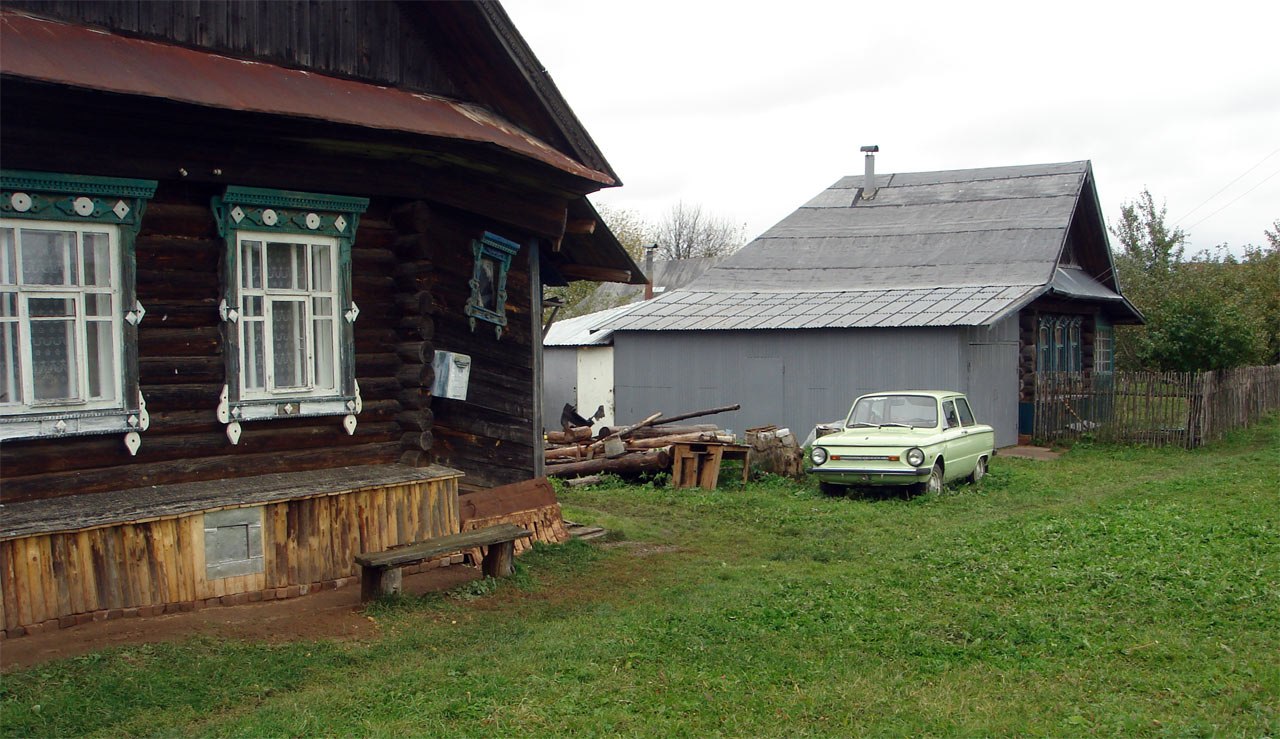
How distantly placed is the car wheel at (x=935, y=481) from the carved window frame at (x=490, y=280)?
7.42 metres

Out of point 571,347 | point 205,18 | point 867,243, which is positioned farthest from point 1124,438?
point 205,18

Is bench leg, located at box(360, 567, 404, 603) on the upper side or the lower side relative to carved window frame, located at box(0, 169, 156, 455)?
lower

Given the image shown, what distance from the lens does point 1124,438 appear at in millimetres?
22375

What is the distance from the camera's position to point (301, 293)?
9047mm

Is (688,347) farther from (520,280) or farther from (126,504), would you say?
(126,504)

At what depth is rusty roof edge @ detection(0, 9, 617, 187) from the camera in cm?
719

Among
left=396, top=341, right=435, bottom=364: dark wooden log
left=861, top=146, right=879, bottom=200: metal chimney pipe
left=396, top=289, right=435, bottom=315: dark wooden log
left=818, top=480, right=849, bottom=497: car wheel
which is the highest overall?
left=861, top=146, right=879, bottom=200: metal chimney pipe

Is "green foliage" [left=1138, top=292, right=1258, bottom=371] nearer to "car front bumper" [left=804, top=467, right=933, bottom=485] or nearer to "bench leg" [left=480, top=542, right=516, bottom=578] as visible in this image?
"car front bumper" [left=804, top=467, right=933, bottom=485]

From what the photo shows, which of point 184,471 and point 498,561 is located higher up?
point 184,471

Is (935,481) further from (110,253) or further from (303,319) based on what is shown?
(110,253)

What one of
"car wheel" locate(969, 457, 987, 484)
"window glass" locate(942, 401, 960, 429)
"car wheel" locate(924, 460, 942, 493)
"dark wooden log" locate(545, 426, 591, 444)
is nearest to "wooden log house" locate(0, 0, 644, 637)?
"car wheel" locate(924, 460, 942, 493)

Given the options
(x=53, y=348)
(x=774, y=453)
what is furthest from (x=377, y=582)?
(x=774, y=453)

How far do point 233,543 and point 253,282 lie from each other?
6.99 ft

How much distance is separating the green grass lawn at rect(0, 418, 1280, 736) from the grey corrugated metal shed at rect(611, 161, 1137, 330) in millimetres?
11391
